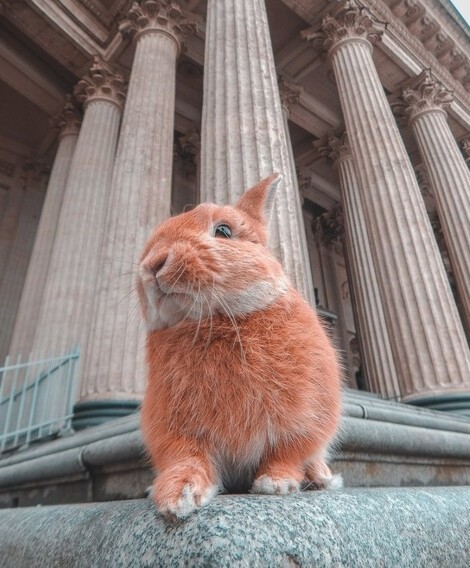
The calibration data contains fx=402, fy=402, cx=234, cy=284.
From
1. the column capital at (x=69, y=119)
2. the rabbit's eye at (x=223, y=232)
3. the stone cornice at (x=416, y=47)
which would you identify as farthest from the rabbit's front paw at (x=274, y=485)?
the stone cornice at (x=416, y=47)

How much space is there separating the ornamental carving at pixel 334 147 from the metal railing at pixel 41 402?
1030cm

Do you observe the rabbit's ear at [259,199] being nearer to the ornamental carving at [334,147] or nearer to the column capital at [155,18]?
the column capital at [155,18]

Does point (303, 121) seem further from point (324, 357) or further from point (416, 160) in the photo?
point (324, 357)

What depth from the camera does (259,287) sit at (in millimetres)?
1155

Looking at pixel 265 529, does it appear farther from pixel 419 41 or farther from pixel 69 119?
pixel 419 41

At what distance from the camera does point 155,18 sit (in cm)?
838

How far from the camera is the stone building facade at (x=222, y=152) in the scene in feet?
18.0

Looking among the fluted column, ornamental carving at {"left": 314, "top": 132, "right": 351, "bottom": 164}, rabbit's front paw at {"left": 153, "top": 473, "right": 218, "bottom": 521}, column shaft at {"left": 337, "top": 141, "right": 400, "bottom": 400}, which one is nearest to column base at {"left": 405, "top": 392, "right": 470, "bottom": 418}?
column shaft at {"left": 337, "top": 141, "right": 400, "bottom": 400}

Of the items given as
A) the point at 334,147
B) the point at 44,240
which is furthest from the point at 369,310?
the point at 44,240

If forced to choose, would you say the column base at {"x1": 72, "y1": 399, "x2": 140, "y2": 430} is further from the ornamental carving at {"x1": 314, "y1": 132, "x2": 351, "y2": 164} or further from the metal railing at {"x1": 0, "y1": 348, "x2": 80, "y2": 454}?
the ornamental carving at {"x1": 314, "y1": 132, "x2": 351, "y2": 164}

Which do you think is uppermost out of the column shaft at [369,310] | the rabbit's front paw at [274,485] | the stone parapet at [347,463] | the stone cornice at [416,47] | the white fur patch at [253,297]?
the stone cornice at [416,47]

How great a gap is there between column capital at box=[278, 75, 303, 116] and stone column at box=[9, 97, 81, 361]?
225 inches

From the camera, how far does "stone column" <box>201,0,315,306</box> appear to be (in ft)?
14.7

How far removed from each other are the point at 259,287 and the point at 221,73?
546 cm
